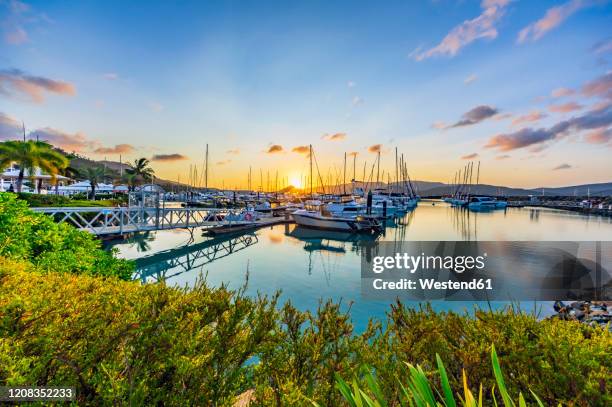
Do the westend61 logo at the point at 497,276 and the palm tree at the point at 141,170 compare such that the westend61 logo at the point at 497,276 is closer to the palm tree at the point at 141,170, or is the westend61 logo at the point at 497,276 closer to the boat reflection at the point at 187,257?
the boat reflection at the point at 187,257

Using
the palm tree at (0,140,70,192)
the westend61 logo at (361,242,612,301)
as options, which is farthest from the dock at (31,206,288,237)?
the westend61 logo at (361,242,612,301)

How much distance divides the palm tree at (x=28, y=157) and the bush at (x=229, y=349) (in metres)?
33.1

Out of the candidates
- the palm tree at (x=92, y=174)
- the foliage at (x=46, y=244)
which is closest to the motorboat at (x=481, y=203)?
the foliage at (x=46, y=244)

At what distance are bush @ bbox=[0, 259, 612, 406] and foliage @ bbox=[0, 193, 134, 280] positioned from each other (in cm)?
252

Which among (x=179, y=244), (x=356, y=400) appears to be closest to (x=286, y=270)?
(x=179, y=244)

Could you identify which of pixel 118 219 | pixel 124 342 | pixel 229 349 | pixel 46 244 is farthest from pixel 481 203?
pixel 124 342

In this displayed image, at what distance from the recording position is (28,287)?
2709 millimetres

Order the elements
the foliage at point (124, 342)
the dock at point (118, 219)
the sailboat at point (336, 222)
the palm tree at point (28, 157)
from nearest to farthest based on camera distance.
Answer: the foliage at point (124, 342) < the dock at point (118, 219) < the palm tree at point (28, 157) < the sailboat at point (336, 222)

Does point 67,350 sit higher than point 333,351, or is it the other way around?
point 67,350

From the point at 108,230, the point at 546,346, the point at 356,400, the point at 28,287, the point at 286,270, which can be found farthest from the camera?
the point at 108,230

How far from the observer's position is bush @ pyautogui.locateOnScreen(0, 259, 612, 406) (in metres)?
2.04

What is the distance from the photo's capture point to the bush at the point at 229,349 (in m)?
2.04

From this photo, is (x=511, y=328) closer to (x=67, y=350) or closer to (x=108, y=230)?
(x=67, y=350)

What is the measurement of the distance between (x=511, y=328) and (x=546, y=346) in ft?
1.16
